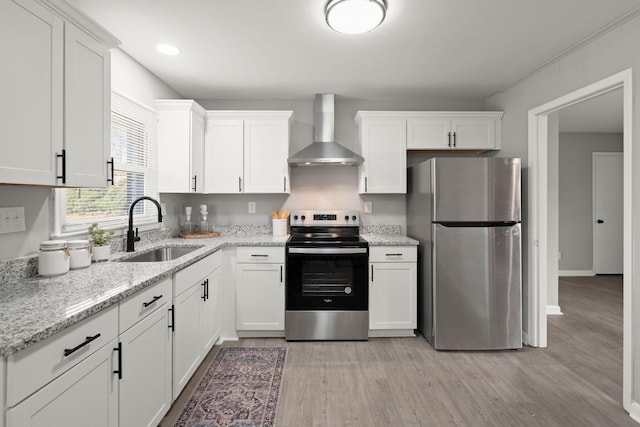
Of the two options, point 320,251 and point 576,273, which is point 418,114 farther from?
point 576,273

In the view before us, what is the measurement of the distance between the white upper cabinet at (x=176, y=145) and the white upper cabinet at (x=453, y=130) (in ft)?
7.01

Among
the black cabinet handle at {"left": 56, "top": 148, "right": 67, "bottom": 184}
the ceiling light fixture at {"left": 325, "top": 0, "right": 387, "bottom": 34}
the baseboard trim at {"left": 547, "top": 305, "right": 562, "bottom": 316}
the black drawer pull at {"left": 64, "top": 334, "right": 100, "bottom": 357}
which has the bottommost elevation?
the baseboard trim at {"left": 547, "top": 305, "right": 562, "bottom": 316}

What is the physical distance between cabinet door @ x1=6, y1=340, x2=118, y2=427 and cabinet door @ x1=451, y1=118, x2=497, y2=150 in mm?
3383

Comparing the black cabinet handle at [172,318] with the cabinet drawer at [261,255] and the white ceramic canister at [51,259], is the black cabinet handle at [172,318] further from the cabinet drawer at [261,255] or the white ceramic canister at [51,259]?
the cabinet drawer at [261,255]

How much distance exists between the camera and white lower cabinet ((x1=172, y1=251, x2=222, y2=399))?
2053 millimetres

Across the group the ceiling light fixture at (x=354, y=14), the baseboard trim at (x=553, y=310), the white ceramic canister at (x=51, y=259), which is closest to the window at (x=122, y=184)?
the white ceramic canister at (x=51, y=259)

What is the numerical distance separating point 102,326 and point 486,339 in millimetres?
2826

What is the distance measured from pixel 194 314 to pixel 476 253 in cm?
228

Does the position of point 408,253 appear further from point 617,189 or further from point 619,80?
point 617,189

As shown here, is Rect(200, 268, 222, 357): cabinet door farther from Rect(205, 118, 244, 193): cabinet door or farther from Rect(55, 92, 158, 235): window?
Rect(205, 118, 244, 193): cabinet door

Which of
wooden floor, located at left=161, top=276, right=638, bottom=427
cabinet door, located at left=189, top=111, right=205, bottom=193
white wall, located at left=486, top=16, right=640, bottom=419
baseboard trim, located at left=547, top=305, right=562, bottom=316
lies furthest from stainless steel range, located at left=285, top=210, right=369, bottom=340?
baseboard trim, located at left=547, top=305, right=562, bottom=316

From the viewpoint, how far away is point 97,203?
238cm

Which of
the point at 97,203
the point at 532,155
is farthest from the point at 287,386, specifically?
the point at 532,155

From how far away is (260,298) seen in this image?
312cm
